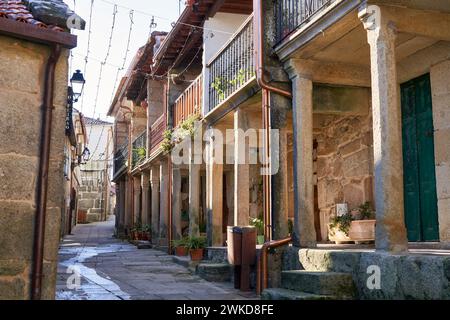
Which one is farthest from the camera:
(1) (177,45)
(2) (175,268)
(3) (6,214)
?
(1) (177,45)

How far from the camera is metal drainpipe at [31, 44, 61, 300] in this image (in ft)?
16.6

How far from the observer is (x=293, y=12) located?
8086 mm

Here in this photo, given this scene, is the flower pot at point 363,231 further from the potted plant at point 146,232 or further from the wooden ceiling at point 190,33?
the potted plant at point 146,232

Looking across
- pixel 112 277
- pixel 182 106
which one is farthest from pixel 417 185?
pixel 182 106

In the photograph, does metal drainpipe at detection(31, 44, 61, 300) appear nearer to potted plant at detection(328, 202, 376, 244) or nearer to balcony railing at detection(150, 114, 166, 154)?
potted plant at detection(328, 202, 376, 244)

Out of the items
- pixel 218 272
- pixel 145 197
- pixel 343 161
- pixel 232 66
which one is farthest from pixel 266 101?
pixel 145 197

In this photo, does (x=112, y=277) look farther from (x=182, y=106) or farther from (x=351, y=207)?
(x=182, y=106)

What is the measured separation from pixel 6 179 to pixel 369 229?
18.9ft

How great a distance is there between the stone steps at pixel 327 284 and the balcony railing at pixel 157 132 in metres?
10.0

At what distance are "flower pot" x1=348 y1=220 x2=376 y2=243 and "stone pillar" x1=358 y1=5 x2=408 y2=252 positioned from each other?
271cm

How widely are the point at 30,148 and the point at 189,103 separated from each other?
8.52 meters

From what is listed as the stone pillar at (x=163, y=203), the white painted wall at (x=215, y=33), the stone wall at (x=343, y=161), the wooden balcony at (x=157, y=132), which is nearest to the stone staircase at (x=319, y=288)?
the stone wall at (x=343, y=161)

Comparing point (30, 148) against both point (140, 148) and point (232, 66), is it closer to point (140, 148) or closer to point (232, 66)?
point (232, 66)

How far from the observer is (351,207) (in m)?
9.60
